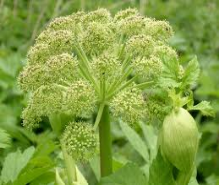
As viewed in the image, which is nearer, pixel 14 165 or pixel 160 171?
pixel 160 171

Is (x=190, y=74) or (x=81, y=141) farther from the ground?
(x=190, y=74)

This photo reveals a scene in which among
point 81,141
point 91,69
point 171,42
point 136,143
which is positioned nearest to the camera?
point 81,141

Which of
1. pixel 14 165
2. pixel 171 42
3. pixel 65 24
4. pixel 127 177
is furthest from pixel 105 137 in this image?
pixel 171 42

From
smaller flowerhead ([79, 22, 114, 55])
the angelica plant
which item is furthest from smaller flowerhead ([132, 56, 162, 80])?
smaller flowerhead ([79, 22, 114, 55])

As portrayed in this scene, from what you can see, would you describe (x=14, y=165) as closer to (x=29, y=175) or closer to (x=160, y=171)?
(x=29, y=175)

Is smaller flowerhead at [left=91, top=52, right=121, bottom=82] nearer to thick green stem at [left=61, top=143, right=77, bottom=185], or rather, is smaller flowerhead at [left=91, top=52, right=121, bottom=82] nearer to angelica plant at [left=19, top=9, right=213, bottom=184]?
angelica plant at [left=19, top=9, right=213, bottom=184]

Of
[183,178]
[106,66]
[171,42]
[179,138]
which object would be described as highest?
[171,42]

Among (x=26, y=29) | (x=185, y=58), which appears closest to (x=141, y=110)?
(x=185, y=58)

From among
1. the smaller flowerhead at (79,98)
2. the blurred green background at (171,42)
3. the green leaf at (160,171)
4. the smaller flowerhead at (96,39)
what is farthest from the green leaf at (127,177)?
the blurred green background at (171,42)
